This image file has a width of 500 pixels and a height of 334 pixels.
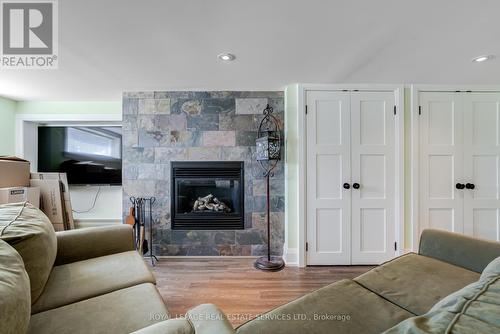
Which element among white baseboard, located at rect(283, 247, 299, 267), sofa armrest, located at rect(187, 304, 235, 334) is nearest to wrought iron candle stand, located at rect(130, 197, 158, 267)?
white baseboard, located at rect(283, 247, 299, 267)

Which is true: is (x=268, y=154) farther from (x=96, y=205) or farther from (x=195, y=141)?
(x=96, y=205)

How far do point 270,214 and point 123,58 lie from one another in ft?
7.37

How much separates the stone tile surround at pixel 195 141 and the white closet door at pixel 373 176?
41.2 inches

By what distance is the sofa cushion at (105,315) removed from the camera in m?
0.91

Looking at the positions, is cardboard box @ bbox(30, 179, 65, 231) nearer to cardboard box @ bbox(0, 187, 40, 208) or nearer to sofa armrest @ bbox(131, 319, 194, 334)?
cardboard box @ bbox(0, 187, 40, 208)

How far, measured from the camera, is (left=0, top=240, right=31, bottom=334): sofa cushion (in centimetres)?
69

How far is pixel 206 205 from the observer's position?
2.92 metres

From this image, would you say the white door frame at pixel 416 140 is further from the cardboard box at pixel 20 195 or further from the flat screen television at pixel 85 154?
the cardboard box at pixel 20 195

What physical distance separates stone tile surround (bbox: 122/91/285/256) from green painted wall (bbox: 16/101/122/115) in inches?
24.0

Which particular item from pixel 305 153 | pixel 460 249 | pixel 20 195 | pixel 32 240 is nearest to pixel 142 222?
pixel 20 195

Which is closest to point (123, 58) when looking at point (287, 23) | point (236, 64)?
point (236, 64)

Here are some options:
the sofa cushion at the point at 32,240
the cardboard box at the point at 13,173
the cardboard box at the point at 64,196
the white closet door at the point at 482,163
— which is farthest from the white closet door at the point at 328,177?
the cardboard box at the point at 13,173

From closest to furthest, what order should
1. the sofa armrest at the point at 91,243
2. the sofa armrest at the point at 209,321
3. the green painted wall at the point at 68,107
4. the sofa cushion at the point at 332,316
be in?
1. the sofa armrest at the point at 209,321
2. the sofa cushion at the point at 332,316
3. the sofa armrest at the point at 91,243
4. the green painted wall at the point at 68,107

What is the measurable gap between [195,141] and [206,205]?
843 mm
